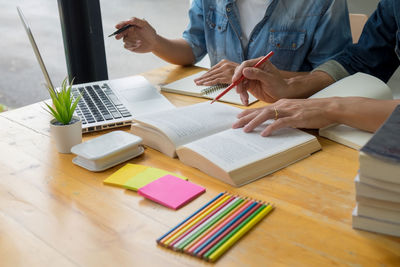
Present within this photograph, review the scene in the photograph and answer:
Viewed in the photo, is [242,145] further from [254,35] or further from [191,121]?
[254,35]

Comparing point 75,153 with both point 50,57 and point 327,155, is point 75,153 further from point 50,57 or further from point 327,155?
point 50,57

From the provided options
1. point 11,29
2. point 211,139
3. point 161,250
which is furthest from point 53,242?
point 11,29

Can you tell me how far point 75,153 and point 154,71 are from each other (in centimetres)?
79

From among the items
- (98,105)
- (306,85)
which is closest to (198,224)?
(98,105)

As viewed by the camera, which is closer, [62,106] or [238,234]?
[238,234]

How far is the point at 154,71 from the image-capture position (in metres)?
1.73

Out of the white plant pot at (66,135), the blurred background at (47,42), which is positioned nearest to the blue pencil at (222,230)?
the white plant pot at (66,135)

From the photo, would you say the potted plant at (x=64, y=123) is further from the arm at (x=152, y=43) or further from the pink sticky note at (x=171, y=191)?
the arm at (x=152, y=43)

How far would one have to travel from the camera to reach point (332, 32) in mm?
1563

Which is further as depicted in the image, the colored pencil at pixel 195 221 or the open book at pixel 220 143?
the open book at pixel 220 143

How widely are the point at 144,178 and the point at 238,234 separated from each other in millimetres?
284

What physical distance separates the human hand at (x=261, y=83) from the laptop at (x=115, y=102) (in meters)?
0.23

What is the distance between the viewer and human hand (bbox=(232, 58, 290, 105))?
1271 mm

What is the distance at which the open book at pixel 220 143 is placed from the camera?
94cm
